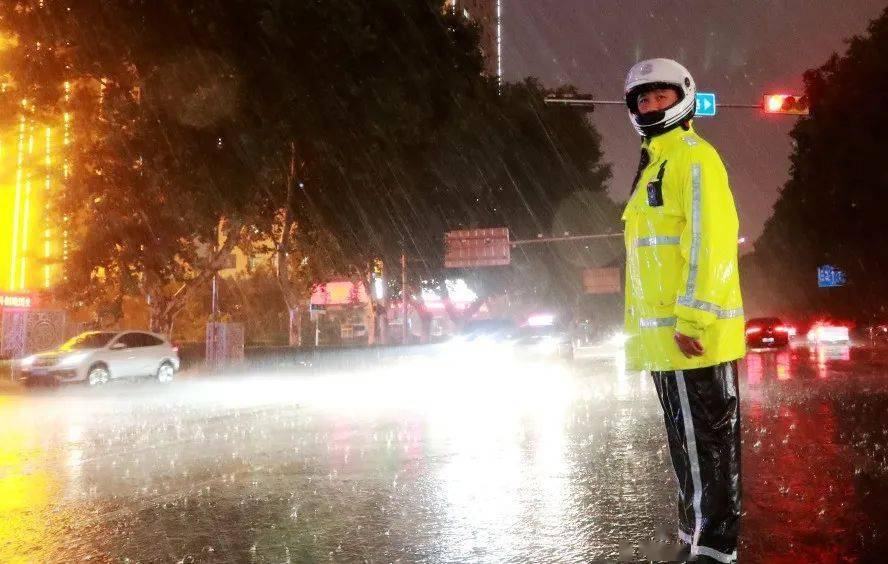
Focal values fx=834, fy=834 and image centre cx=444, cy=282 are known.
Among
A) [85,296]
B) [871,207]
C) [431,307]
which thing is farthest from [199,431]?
[431,307]

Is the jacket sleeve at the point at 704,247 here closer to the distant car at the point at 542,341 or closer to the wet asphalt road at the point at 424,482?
the wet asphalt road at the point at 424,482

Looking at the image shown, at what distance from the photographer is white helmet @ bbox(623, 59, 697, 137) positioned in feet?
12.6

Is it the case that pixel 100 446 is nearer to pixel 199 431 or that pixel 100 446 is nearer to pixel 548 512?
pixel 199 431

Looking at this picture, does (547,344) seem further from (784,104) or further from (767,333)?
(767,333)

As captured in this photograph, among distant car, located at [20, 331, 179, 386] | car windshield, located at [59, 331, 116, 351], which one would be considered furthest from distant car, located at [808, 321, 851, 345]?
car windshield, located at [59, 331, 116, 351]

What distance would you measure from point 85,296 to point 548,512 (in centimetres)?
3005

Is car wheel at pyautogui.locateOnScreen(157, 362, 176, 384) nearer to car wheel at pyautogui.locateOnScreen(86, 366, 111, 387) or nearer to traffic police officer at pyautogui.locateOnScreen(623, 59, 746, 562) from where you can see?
car wheel at pyautogui.locateOnScreen(86, 366, 111, 387)

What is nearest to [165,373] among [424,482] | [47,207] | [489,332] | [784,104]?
[47,207]

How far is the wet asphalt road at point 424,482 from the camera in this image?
15.3 ft

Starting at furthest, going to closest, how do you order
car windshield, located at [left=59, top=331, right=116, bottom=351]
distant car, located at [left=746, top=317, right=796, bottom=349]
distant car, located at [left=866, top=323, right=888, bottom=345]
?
distant car, located at [left=866, top=323, right=888, bottom=345] → distant car, located at [left=746, top=317, right=796, bottom=349] → car windshield, located at [left=59, top=331, right=116, bottom=351]

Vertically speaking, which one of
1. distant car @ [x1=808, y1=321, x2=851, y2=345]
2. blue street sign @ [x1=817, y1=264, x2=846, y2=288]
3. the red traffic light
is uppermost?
the red traffic light

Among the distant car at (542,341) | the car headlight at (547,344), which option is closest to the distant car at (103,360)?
the distant car at (542,341)

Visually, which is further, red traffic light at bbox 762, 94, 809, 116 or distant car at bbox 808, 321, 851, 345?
distant car at bbox 808, 321, 851, 345

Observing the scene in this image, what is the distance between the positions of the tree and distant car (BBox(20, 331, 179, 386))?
86.6 feet
